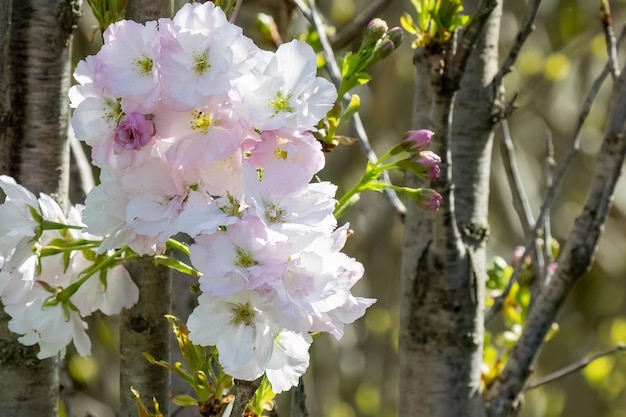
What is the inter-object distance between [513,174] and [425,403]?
517 millimetres

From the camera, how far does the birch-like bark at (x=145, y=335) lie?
120 centimetres

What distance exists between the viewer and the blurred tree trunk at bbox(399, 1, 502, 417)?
58.0 inches

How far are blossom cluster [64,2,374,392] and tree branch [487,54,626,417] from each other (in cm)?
72

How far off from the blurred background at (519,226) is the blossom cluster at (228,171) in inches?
127

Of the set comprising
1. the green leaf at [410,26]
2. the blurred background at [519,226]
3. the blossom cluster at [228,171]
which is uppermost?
the green leaf at [410,26]

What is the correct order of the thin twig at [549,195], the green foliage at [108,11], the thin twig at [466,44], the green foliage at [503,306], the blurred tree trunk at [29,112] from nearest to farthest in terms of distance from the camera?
1. the green foliage at [108,11]
2. the thin twig at [466,44]
3. the blurred tree trunk at [29,112]
4. the thin twig at [549,195]
5. the green foliage at [503,306]

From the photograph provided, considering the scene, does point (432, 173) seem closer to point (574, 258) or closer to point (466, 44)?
point (466, 44)

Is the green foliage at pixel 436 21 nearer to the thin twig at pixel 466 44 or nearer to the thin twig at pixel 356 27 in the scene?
the thin twig at pixel 466 44

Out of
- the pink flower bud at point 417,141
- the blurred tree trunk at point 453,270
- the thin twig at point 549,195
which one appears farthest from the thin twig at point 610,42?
the pink flower bud at point 417,141

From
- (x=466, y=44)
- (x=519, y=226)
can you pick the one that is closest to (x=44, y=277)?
(x=466, y=44)

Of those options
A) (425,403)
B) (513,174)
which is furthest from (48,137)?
(513,174)

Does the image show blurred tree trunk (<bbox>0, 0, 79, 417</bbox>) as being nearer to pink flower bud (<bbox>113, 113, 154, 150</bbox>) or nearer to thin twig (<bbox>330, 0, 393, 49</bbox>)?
pink flower bud (<bbox>113, 113, 154, 150</bbox>)

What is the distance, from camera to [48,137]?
4.27 feet

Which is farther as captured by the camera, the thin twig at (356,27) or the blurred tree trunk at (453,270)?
the thin twig at (356,27)
